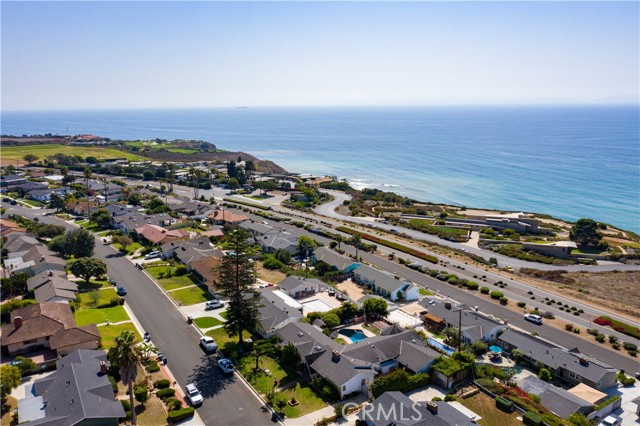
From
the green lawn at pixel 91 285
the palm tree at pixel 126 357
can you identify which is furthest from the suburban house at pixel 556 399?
the green lawn at pixel 91 285

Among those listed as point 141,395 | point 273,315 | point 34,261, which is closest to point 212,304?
point 273,315

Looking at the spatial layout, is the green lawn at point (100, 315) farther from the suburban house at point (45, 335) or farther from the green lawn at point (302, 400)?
the green lawn at point (302, 400)

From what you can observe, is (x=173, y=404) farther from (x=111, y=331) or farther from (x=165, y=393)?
(x=111, y=331)

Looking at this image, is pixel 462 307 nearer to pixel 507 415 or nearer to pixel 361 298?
pixel 361 298

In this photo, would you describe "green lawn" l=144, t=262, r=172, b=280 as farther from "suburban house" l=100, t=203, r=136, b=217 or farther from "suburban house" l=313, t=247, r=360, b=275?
"suburban house" l=100, t=203, r=136, b=217

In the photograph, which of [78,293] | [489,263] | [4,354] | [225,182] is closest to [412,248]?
[489,263]

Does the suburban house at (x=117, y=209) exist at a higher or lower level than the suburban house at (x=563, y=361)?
higher

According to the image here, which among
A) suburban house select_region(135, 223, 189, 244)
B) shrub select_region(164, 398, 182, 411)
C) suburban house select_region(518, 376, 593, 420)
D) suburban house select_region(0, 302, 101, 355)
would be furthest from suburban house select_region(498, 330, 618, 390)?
suburban house select_region(135, 223, 189, 244)
